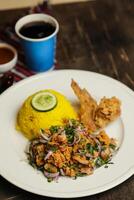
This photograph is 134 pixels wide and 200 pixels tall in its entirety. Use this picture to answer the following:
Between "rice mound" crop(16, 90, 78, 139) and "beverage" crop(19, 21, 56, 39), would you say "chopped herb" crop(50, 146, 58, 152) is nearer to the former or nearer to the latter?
"rice mound" crop(16, 90, 78, 139)

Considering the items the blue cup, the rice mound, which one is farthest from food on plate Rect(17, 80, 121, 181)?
the blue cup

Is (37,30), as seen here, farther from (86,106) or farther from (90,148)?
(90,148)

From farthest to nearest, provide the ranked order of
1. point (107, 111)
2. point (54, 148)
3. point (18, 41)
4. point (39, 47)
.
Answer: point (18, 41)
point (39, 47)
point (107, 111)
point (54, 148)

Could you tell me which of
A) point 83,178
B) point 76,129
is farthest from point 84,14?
point 83,178

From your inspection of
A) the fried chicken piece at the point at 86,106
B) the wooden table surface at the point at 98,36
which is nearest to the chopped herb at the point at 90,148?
the fried chicken piece at the point at 86,106

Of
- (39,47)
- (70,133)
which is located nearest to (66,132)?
(70,133)

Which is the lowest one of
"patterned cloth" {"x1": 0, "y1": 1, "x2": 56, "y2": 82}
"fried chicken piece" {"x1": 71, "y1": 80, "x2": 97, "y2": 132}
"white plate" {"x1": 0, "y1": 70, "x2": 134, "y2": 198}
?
"patterned cloth" {"x1": 0, "y1": 1, "x2": 56, "y2": 82}

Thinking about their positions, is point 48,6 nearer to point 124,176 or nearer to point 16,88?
point 16,88
